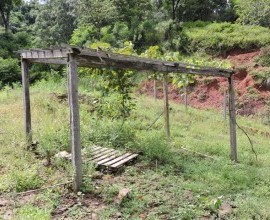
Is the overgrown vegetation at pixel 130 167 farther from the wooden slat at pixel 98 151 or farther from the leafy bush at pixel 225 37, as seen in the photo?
the leafy bush at pixel 225 37

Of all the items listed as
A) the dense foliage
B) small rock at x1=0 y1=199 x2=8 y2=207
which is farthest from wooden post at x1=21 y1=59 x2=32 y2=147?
the dense foliage

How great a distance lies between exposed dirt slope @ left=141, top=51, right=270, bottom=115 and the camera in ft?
58.0

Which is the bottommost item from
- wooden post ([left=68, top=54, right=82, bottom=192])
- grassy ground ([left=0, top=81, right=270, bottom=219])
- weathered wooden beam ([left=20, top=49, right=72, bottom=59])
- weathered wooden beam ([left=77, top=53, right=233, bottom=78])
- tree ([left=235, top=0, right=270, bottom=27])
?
grassy ground ([left=0, top=81, right=270, bottom=219])

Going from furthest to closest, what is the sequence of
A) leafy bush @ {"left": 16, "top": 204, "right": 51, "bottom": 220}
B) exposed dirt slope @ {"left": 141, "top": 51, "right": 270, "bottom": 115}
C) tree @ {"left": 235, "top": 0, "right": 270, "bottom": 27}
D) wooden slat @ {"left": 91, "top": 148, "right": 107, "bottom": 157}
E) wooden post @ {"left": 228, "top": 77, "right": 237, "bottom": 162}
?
tree @ {"left": 235, "top": 0, "right": 270, "bottom": 27} < exposed dirt slope @ {"left": 141, "top": 51, "right": 270, "bottom": 115} < wooden post @ {"left": 228, "top": 77, "right": 237, "bottom": 162} < wooden slat @ {"left": 91, "top": 148, "right": 107, "bottom": 157} < leafy bush @ {"left": 16, "top": 204, "right": 51, "bottom": 220}

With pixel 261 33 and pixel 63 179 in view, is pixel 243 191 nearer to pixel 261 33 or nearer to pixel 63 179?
pixel 63 179

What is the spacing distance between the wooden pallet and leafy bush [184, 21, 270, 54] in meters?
17.0

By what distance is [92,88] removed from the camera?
13.7m

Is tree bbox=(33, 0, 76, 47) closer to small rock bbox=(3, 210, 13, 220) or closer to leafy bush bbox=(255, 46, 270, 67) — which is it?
leafy bush bbox=(255, 46, 270, 67)

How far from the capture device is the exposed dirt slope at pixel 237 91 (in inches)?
696

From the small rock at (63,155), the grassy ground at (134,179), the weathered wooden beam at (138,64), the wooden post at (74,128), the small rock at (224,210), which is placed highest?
the weathered wooden beam at (138,64)

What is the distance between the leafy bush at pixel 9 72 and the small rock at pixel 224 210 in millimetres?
17588

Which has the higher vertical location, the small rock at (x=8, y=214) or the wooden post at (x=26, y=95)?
the wooden post at (x=26, y=95)

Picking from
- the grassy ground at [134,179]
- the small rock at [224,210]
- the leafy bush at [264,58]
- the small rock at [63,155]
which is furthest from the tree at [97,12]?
the small rock at [224,210]

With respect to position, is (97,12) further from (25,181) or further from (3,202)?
(3,202)
